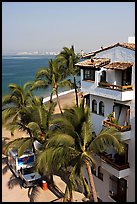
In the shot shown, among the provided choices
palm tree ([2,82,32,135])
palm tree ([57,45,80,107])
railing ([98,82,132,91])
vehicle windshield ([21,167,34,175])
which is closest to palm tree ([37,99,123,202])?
railing ([98,82,132,91])

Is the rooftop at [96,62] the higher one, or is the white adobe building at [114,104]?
the rooftop at [96,62]

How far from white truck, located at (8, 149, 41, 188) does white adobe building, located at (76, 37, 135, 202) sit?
438 centimetres

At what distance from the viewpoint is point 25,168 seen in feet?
63.3

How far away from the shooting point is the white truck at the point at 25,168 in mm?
18141

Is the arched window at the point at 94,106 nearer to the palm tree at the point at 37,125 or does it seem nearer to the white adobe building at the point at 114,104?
the white adobe building at the point at 114,104

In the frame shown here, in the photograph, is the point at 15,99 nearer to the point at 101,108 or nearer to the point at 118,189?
the point at 101,108

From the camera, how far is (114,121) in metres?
14.2

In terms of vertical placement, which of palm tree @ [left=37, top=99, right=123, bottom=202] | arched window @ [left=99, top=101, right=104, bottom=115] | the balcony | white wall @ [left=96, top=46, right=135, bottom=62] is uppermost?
white wall @ [left=96, top=46, right=135, bottom=62]

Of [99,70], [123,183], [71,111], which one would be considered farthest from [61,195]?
[99,70]

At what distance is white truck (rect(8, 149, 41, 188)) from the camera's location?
59.5 feet

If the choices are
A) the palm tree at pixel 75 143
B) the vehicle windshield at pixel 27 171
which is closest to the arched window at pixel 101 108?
the palm tree at pixel 75 143

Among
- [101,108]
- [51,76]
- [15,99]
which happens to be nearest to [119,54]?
[101,108]

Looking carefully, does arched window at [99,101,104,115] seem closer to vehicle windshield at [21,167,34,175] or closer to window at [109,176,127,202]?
window at [109,176,127,202]

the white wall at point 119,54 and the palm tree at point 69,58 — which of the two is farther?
the palm tree at point 69,58
